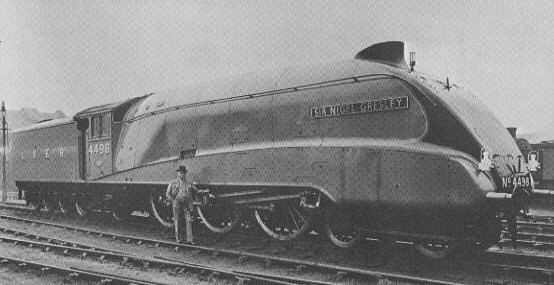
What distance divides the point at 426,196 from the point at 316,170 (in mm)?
1670

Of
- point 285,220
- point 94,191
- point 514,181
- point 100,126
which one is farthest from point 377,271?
point 94,191

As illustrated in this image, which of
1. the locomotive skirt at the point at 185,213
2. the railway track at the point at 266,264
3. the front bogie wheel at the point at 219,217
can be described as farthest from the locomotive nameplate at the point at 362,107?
the locomotive skirt at the point at 185,213

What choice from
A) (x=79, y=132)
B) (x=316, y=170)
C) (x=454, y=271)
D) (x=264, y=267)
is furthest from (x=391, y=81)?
(x=79, y=132)

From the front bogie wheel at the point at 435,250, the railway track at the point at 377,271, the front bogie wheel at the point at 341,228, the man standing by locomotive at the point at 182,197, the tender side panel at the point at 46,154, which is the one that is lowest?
the railway track at the point at 377,271

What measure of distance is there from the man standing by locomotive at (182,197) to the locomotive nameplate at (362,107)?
276 centimetres

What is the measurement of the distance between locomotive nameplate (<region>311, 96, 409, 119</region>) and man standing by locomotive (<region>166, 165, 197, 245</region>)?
2760 millimetres

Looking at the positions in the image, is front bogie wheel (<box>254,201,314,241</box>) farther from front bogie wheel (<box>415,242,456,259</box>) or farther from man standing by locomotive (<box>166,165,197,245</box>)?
front bogie wheel (<box>415,242,456,259</box>)

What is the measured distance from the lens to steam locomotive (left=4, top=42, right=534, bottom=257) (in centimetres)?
643

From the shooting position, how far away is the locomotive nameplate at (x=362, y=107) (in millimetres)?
7004

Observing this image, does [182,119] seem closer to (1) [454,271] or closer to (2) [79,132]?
(2) [79,132]

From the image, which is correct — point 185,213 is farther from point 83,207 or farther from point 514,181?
point 83,207

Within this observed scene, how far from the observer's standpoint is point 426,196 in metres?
6.46

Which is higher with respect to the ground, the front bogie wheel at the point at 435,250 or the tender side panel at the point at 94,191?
the tender side panel at the point at 94,191

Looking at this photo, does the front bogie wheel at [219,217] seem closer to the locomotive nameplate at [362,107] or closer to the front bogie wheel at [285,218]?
the front bogie wheel at [285,218]
